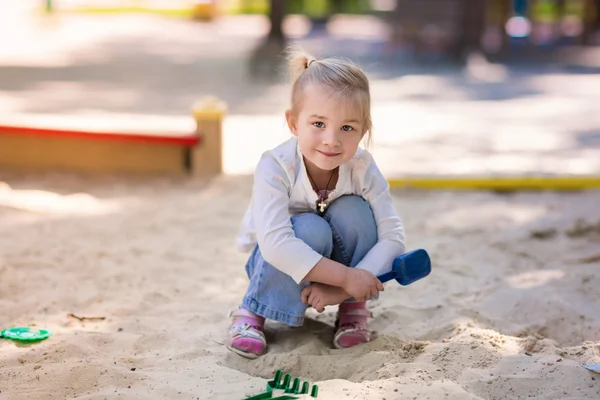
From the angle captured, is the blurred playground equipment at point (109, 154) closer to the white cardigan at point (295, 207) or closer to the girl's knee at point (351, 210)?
the white cardigan at point (295, 207)

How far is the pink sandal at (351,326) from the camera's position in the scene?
2.37 m

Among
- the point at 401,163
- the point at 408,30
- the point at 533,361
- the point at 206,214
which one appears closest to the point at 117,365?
the point at 533,361

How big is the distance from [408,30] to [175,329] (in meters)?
9.43

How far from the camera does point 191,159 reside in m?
4.47

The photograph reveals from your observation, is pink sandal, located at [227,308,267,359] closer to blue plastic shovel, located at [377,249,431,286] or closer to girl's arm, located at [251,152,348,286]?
girl's arm, located at [251,152,348,286]

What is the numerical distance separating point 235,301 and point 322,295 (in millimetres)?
602

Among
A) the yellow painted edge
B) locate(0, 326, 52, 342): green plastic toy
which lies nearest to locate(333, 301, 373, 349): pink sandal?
locate(0, 326, 52, 342): green plastic toy

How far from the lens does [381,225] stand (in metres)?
2.38

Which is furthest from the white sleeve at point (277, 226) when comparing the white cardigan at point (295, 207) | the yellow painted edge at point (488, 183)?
the yellow painted edge at point (488, 183)

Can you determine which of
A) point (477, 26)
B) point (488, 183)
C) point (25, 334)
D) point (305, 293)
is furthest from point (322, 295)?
point (477, 26)

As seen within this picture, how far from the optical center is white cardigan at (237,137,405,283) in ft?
7.29

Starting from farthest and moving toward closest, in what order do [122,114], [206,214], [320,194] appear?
[122,114] < [206,214] < [320,194]

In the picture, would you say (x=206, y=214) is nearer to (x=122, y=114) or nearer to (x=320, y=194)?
(x=320, y=194)

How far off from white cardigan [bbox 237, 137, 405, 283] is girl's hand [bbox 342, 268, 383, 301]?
57mm
